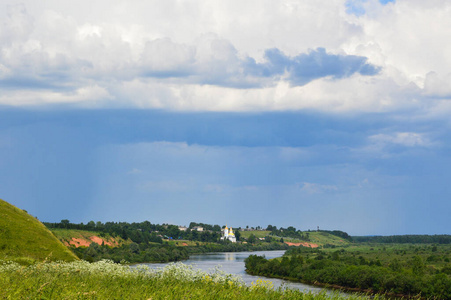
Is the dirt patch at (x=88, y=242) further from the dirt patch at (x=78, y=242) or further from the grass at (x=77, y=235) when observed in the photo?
the grass at (x=77, y=235)

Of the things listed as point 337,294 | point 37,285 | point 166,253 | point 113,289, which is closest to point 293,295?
point 337,294

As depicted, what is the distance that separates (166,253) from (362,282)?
315 ft

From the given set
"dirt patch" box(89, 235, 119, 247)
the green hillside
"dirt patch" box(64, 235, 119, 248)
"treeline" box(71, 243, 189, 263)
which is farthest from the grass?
the green hillside

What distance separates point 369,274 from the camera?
3583 inches

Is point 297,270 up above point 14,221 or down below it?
below

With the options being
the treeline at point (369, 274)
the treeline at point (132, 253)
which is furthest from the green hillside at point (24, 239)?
the treeline at point (132, 253)

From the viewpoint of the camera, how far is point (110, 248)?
17400 cm

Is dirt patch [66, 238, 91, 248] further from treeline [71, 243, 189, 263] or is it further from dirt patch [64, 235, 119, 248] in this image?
treeline [71, 243, 189, 263]

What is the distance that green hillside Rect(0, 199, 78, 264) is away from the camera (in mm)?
55644

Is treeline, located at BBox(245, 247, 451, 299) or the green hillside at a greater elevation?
the green hillside

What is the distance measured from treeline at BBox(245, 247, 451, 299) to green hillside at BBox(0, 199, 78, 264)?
36.5 m

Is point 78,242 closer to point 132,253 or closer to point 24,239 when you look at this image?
point 132,253

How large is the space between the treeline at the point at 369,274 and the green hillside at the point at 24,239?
36512 mm

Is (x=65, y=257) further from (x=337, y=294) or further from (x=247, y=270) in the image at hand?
(x=247, y=270)
